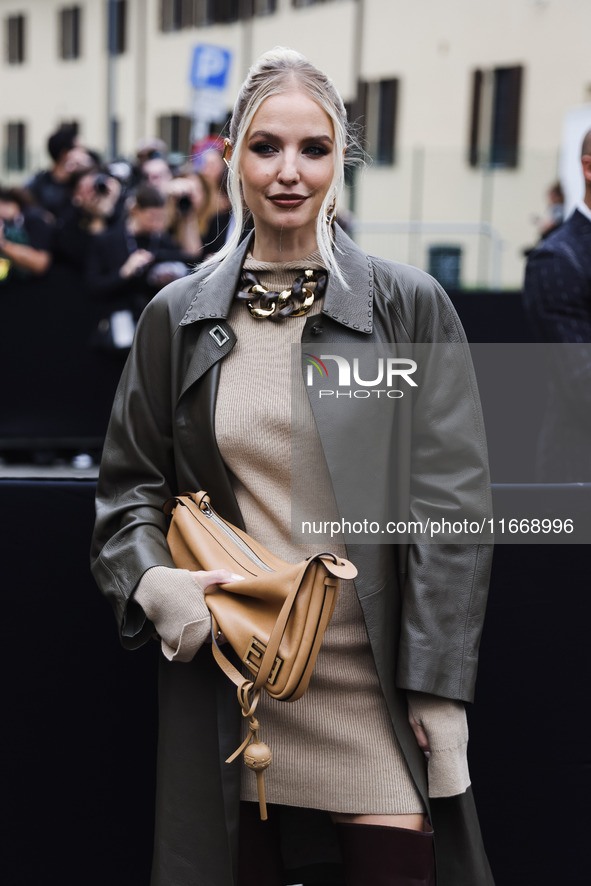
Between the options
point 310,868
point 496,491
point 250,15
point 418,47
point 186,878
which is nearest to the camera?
point 186,878

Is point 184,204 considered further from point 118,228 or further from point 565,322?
point 565,322

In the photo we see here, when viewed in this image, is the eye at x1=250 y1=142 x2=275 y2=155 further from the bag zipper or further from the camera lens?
the camera lens

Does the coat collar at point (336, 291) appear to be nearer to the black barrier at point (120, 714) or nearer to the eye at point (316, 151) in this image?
the eye at point (316, 151)

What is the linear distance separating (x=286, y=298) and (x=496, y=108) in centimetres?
2274

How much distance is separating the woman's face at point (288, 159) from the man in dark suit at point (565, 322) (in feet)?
4.91

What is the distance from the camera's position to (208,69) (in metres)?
11.5

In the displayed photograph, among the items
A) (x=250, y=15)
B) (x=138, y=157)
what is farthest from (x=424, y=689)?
(x=250, y=15)

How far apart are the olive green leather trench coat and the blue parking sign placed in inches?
390

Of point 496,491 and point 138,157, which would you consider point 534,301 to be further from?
point 138,157

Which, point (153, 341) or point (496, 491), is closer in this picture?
point (153, 341)

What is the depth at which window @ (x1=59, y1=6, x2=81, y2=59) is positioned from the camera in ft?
119

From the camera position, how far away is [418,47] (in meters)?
24.4

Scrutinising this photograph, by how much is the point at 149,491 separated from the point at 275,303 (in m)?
0.44

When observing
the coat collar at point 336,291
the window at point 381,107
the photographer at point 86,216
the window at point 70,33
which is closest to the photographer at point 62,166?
the photographer at point 86,216
